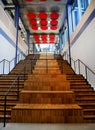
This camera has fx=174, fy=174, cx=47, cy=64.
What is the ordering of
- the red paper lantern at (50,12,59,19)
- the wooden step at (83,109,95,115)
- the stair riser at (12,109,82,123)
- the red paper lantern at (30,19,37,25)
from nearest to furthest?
1. the stair riser at (12,109,82,123)
2. the wooden step at (83,109,95,115)
3. the red paper lantern at (50,12,59,19)
4. the red paper lantern at (30,19,37,25)

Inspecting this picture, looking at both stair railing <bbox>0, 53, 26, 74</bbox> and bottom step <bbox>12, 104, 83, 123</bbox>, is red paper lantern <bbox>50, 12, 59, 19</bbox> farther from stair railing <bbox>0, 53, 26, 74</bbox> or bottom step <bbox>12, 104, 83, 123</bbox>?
bottom step <bbox>12, 104, 83, 123</bbox>

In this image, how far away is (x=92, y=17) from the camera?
6.63m

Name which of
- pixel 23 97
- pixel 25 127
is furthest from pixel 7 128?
pixel 23 97

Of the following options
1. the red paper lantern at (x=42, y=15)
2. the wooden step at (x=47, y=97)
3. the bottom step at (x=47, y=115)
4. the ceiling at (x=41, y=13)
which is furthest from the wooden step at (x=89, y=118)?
the red paper lantern at (x=42, y=15)

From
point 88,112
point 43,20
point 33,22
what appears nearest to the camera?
point 88,112

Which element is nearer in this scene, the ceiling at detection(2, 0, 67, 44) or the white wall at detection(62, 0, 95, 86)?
the white wall at detection(62, 0, 95, 86)

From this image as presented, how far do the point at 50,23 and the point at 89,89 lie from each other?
31.2 feet

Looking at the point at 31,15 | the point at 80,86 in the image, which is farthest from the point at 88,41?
the point at 31,15

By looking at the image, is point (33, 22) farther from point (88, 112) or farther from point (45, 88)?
point (88, 112)

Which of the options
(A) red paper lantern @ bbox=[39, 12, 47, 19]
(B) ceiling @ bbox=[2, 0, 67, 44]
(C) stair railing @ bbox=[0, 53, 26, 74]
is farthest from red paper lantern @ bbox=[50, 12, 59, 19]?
(C) stair railing @ bbox=[0, 53, 26, 74]

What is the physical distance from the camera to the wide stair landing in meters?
4.16

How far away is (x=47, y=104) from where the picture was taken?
16.3 feet

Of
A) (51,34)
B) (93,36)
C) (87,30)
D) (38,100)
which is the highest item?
(51,34)

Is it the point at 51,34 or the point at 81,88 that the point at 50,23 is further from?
the point at 81,88
